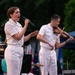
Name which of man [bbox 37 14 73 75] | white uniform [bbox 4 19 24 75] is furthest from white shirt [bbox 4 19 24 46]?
man [bbox 37 14 73 75]

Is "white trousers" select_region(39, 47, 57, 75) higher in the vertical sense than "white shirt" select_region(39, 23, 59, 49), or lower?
lower

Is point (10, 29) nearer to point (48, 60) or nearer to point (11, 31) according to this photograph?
point (11, 31)

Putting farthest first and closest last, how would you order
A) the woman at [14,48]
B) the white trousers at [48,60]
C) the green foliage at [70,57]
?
1. the green foliage at [70,57]
2. the white trousers at [48,60]
3. the woman at [14,48]

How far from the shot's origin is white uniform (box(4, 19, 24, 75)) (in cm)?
816

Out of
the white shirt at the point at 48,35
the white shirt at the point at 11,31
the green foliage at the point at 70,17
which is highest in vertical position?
the green foliage at the point at 70,17

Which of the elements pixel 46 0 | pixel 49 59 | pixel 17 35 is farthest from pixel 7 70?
pixel 46 0

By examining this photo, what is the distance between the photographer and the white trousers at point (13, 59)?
8.16 m

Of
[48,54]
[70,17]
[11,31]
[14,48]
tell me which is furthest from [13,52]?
[70,17]

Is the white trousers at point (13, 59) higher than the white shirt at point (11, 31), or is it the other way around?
the white shirt at point (11, 31)

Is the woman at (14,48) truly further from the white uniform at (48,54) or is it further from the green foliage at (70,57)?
the green foliage at (70,57)

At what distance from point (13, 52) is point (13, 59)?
0.40ft

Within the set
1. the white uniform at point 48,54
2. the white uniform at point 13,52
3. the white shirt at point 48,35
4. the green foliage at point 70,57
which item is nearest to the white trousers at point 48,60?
the white uniform at point 48,54

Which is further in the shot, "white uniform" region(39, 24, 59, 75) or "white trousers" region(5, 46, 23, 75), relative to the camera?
"white uniform" region(39, 24, 59, 75)

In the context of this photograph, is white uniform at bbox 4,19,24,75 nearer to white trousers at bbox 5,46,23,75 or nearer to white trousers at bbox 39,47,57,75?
white trousers at bbox 5,46,23,75
